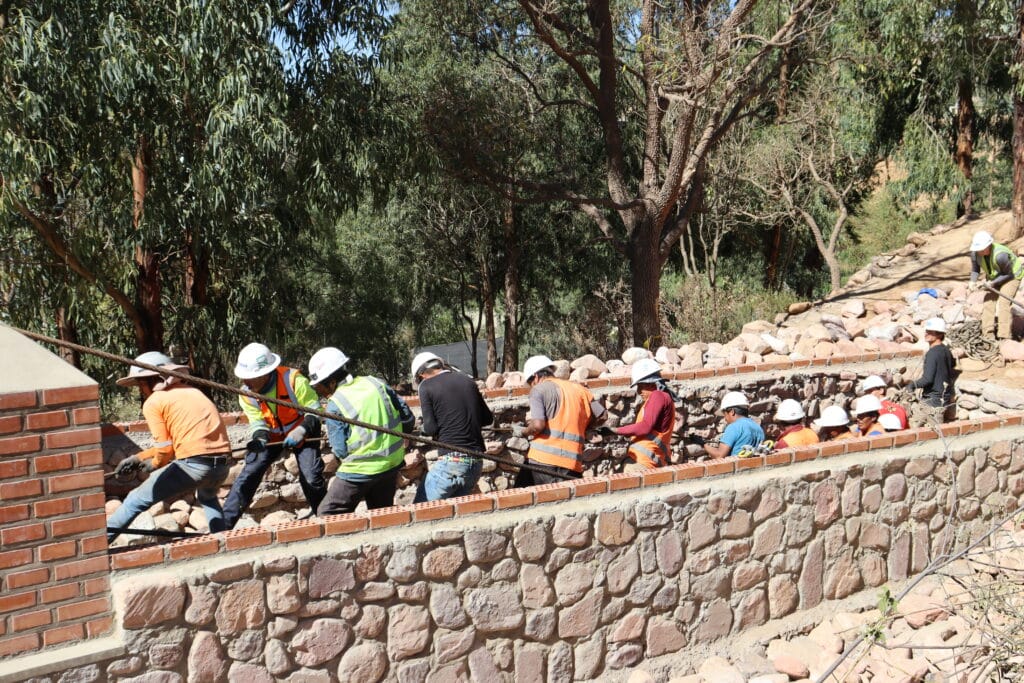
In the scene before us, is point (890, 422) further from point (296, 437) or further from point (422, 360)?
point (296, 437)

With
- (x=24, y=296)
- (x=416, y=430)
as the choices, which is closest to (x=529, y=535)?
(x=416, y=430)

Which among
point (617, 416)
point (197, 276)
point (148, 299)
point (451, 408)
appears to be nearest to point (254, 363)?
point (451, 408)

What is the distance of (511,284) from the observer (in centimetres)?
2034

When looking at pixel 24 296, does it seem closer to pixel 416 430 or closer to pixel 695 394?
pixel 416 430

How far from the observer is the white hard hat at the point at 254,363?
5.98 m

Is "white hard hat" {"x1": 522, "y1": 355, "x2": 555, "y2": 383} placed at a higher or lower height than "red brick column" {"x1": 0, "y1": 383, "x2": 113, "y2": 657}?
higher

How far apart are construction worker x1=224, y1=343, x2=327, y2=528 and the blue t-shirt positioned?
298 cm

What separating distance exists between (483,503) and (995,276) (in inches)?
327

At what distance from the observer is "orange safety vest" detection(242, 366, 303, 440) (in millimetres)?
6148

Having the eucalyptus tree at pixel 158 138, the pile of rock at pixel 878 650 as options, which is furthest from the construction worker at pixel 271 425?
the eucalyptus tree at pixel 158 138

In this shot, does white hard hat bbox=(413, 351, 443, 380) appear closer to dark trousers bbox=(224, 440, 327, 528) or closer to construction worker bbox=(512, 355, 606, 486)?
construction worker bbox=(512, 355, 606, 486)

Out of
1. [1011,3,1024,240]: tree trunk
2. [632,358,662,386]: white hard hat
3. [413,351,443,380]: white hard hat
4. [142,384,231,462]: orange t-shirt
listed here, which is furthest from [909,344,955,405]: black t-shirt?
[1011,3,1024,240]: tree trunk

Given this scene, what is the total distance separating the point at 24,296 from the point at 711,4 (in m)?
10.7

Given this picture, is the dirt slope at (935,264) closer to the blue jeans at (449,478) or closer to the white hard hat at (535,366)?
the white hard hat at (535,366)
